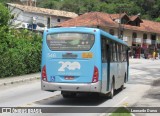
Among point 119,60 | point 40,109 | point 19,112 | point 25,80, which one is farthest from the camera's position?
point 25,80

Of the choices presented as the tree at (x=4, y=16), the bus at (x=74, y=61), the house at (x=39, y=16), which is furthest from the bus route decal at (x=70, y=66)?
the house at (x=39, y=16)

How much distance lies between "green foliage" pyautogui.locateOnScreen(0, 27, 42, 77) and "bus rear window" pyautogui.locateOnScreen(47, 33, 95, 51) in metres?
10.1

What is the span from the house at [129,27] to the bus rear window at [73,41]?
201 ft

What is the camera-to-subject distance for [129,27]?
87.7 metres

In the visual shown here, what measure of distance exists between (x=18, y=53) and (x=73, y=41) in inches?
513

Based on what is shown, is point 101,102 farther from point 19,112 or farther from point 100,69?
point 19,112

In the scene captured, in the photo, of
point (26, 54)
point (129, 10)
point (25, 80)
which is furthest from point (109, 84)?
point (129, 10)

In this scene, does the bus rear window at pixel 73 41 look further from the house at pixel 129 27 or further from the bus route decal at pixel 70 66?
the house at pixel 129 27

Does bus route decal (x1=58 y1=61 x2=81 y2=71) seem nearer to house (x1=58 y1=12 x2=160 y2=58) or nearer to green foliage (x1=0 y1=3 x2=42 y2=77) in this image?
green foliage (x1=0 y1=3 x2=42 y2=77)

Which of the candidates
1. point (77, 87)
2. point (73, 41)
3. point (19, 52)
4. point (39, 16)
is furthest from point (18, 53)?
point (39, 16)

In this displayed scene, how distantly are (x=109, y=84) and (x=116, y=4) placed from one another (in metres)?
111

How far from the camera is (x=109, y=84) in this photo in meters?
17.7

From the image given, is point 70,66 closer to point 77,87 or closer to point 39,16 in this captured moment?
point 77,87

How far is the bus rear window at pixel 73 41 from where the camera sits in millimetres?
16031
